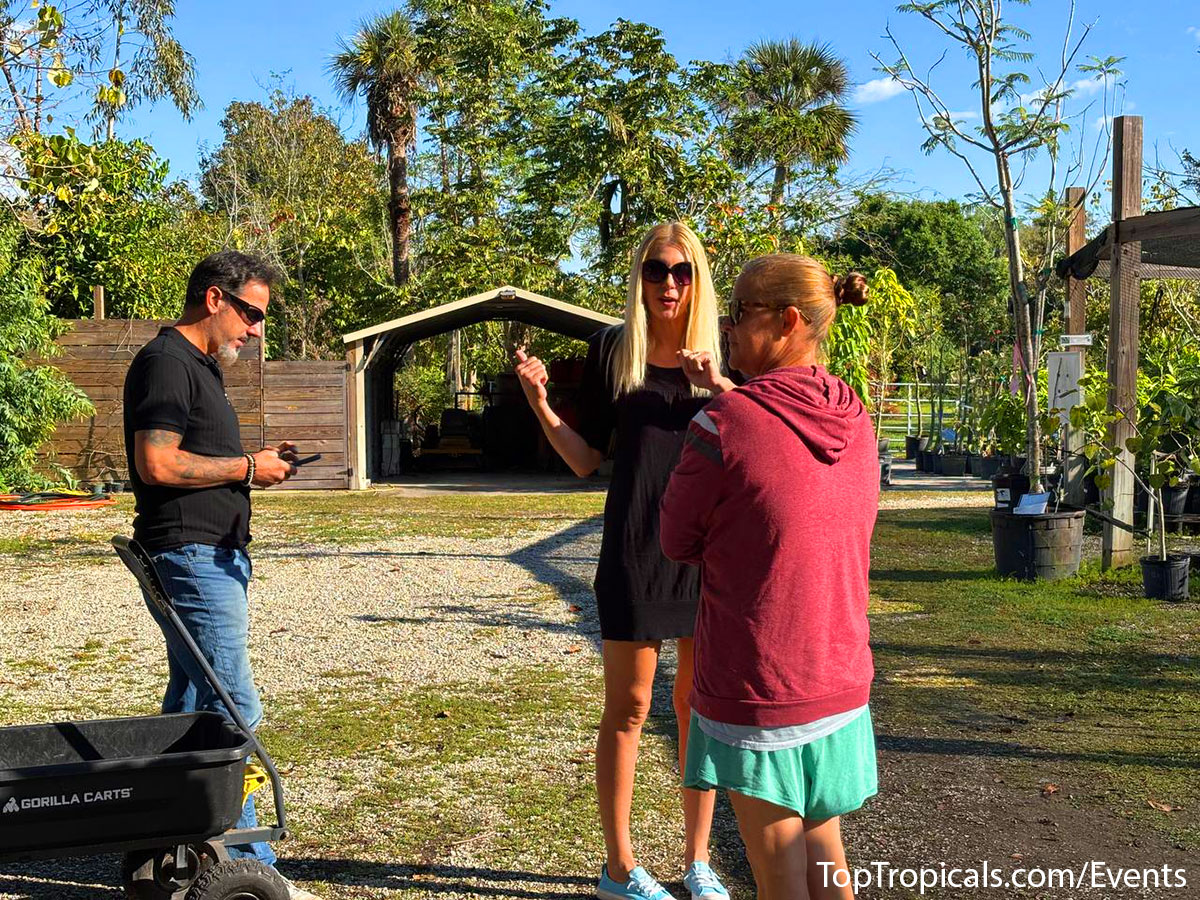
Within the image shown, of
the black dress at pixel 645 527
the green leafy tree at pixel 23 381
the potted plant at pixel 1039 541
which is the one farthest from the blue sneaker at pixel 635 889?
the green leafy tree at pixel 23 381

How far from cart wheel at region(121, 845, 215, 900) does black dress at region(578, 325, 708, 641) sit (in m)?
1.22

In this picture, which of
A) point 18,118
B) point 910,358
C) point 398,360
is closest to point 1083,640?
point 18,118

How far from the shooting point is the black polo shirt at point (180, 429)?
3.29 m

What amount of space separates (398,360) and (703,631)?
23.5m

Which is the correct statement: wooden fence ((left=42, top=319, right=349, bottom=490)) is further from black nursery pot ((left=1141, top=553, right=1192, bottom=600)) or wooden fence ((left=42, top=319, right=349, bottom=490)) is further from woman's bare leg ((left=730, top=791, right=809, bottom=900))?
woman's bare leg ((left=730, top=791, right=809, bottom=900))

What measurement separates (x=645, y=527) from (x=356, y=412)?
1633cm

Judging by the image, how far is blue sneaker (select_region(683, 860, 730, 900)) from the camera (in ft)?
10.9

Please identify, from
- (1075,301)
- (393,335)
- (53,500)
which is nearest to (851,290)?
(1075,301)

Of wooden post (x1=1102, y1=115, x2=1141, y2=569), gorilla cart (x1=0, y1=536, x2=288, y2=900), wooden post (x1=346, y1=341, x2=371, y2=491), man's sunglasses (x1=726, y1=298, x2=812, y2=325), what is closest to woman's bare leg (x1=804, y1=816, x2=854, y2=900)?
man's sunglasses (x1=726, y1=298, x2=812, y2=325)

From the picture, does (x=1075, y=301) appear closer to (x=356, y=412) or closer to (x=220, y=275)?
(x=220, y=275)

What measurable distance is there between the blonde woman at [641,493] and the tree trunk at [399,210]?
2681 centimetres

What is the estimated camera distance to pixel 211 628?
3.40 m

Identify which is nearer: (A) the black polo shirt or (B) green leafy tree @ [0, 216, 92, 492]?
(A) the black polo shirt

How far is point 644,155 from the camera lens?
2639 cm
